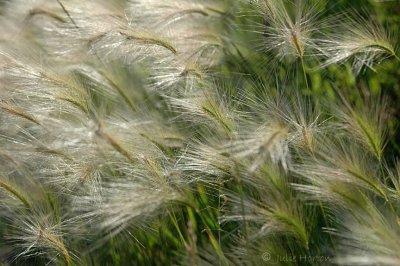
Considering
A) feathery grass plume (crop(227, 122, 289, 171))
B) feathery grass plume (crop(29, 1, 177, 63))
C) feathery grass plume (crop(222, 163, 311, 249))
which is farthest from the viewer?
feathery grass plume (crop(29, 1, 177, 63))

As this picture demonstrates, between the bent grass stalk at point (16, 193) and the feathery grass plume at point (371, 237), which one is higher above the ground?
the feathery grass plume at point (371, 237)

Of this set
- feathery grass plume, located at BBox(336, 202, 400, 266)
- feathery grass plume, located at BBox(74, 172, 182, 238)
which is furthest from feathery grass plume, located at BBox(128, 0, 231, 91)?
feathery grass plume, located at BBox(336, 202, 400, 266)

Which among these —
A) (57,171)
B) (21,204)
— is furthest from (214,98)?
(21,204)

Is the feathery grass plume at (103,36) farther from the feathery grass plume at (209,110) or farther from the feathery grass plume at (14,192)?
the feathery grass plume at (14,192)

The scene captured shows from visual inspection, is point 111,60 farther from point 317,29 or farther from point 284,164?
point 284,164

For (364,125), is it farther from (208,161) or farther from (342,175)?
(208,161)

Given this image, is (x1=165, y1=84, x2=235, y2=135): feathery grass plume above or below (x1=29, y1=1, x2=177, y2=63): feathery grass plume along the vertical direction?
below

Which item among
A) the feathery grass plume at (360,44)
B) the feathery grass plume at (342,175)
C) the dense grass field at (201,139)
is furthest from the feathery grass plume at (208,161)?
the feathery grass plume at (360,44)

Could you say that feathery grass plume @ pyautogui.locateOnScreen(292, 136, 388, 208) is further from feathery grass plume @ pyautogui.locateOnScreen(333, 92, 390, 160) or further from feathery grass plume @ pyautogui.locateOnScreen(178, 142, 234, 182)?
feathery grass plume @ pyautogui.locateOnScreen(178, 142, 234, 182)

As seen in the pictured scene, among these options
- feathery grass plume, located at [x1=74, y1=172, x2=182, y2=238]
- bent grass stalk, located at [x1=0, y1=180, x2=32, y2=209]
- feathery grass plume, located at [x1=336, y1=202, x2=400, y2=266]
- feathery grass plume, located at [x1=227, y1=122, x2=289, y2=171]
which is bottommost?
bent grass stalk, located at [x1=0, y1=180, x2=32, y2=209]

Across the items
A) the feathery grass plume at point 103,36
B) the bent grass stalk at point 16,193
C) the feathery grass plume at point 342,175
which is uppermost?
the feathery grass plume at point 103,36
